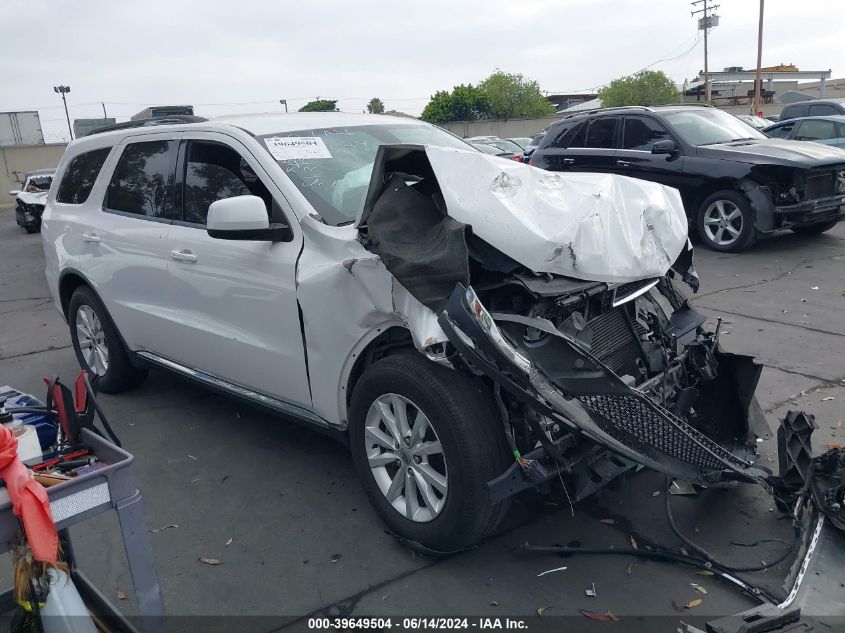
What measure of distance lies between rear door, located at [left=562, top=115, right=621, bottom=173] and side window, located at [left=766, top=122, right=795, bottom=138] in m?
6.05

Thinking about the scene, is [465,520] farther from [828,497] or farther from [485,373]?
[828,497]

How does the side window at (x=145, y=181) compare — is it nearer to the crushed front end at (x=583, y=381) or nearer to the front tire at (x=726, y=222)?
the crushed front end at (x=583, y=381)

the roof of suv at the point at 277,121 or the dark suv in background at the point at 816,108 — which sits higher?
the roof of suv at the point at 277,121

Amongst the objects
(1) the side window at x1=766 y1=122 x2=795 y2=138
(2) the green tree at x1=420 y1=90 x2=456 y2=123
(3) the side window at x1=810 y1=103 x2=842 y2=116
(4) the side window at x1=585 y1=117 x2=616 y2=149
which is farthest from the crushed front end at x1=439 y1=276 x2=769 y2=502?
(2) the green tree at x1=420 y1=90 x2=456 y2=123

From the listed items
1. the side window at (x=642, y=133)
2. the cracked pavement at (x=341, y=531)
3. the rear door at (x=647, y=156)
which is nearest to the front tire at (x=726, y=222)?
the rear door at (x=647, y=156)

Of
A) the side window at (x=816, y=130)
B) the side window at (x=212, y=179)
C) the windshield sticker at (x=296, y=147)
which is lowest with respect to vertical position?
the side window at (x=816, y=130)

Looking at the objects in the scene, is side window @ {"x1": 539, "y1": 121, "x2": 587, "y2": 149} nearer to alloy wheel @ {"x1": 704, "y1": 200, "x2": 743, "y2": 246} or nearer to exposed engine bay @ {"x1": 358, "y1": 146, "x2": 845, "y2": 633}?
alloy wheel @ {"x1": 704, "y1": 200, "x2": 743, "y2": 246}

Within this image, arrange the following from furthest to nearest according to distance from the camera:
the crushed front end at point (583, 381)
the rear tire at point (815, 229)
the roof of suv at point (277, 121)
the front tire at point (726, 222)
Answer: the rear tire at point (815, 229)
the front tire at point (726, 222)
the roof of suv at point (277, 121)
the crushed front end at point (583, 381)

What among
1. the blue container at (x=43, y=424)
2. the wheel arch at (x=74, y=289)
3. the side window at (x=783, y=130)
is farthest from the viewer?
the side window at (x=783, y=130)

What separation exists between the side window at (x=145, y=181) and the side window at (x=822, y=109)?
1553 cm

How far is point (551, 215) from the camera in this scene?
321 centimetres

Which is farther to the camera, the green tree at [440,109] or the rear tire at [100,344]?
the green tree at [440,109]

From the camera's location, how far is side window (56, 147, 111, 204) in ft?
17.7

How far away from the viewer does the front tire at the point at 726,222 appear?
934 centimetres
